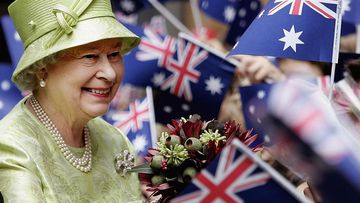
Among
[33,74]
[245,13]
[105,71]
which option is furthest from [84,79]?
[245,13]

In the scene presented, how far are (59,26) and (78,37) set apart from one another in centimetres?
9

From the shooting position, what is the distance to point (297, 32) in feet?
12.0

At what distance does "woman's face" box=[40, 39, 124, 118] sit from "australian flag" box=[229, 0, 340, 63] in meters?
0.59

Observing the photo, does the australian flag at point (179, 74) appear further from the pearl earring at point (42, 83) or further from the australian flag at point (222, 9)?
the pearl earring at point (42, 83)

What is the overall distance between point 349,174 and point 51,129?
5.45 ft

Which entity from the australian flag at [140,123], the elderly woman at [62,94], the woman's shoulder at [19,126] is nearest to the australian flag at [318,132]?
the elderly woman at [62,94]

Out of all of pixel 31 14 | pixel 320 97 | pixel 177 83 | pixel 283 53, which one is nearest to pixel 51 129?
pixel 31 14

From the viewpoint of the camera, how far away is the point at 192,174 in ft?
9.84

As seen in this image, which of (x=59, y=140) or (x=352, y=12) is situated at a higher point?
(x=352, y=12)

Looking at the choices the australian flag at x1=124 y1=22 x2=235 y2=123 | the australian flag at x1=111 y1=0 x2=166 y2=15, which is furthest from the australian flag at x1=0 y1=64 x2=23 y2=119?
the australian flag at x1=111 y1=0 x2=166 y2=15

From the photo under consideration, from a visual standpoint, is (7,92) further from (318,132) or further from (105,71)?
(318,132)

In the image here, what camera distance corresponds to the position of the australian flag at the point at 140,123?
4574 mm

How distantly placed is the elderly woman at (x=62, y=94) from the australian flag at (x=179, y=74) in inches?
65.6

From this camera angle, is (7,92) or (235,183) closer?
(235,183)
